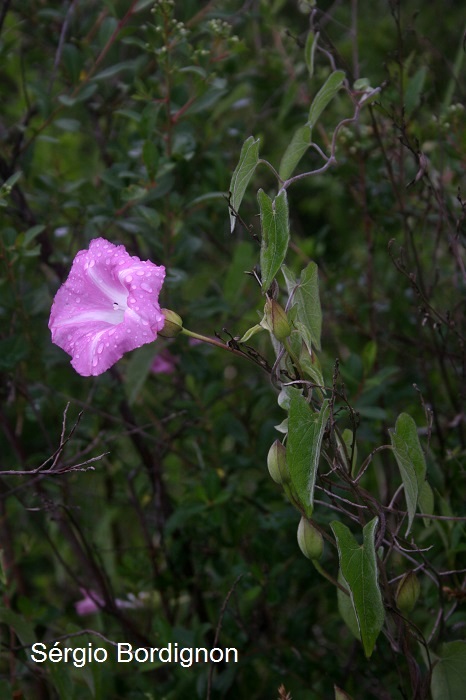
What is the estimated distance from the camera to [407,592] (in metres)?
0.81

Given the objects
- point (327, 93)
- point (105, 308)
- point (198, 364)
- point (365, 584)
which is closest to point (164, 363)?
point (198, 364)

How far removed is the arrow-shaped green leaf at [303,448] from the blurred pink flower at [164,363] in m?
0.72

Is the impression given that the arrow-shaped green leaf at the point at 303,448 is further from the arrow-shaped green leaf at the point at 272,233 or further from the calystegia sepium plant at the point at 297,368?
the arrow-shaped green leaf at the point at 272,233

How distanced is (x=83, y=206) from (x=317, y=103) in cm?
54

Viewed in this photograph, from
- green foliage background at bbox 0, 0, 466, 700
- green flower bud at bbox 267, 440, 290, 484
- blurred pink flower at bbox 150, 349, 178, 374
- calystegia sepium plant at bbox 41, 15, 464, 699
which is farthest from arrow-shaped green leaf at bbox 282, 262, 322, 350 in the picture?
blurred pink flower at bbox 150, 349, 178, 374

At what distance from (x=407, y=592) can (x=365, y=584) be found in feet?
0.40

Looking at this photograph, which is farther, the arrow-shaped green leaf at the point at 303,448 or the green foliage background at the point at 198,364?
the green foliage background at the point at 198,364

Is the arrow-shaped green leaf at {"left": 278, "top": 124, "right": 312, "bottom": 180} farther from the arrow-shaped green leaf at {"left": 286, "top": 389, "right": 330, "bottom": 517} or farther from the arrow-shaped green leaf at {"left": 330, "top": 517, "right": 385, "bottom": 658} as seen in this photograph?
the arrow-shaped green leaf at {"left": 330, "top": 517, "right": 385, "bottom": 658}

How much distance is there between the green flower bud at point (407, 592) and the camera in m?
0.81

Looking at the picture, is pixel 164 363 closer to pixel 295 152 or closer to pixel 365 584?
pixel 295 152

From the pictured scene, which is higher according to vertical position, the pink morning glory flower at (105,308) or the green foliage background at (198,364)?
the pink morning glory flower at (105,308)

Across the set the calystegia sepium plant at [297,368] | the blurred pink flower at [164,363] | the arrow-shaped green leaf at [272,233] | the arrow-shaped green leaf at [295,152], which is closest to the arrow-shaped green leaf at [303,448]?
the calystegia sepium plant at [297,368]

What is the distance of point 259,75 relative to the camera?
162cm

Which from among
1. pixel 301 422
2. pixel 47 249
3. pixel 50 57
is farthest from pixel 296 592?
pixel 50 57
